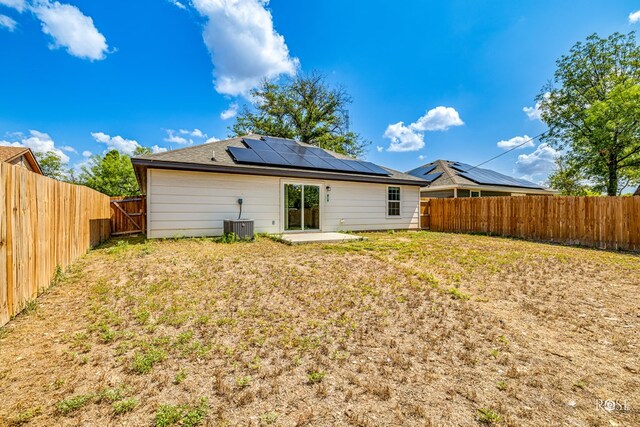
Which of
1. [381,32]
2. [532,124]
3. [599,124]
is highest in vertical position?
[381,32]

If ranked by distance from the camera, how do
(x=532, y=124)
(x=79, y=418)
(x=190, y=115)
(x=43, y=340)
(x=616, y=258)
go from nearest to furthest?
(x=79, y=418) → (x=43, y=340) → (x=616, y=258) → (x=190, y=115) → (x=532, y=124)

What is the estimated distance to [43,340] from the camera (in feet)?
8.52

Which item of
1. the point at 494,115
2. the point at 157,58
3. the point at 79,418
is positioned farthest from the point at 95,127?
the point at 494,115

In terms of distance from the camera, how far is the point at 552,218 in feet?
31.9

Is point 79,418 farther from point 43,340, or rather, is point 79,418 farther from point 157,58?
point 157,58

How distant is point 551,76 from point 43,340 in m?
26.9

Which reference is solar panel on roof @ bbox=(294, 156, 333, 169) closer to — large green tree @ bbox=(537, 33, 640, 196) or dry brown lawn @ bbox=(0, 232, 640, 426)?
dry brown lawn @ bbox=(0, 232, 640, 426)

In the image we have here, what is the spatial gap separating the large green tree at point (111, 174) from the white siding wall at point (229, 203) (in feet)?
55.2

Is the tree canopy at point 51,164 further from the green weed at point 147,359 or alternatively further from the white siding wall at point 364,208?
the green weed at point 147,359

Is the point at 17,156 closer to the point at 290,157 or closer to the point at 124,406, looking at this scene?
the point at 290,157

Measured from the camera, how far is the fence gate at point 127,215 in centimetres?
1015

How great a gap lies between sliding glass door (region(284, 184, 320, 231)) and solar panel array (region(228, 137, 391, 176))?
86cm

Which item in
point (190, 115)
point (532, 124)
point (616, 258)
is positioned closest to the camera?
point (616, 258)

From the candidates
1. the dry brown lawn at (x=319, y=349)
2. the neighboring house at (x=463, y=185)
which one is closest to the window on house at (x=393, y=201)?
the neighboring house at (x=463, y=185)
